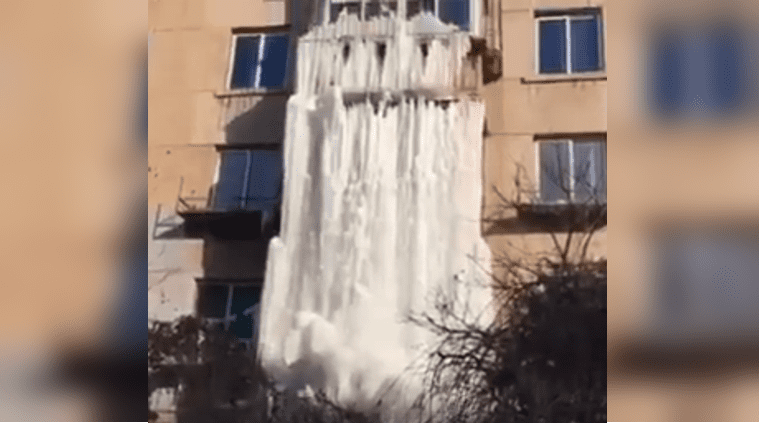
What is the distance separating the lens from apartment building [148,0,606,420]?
3814 millimetres

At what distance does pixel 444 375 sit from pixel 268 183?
45.1 inches

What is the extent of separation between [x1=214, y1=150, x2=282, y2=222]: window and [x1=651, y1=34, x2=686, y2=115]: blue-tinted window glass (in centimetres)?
163

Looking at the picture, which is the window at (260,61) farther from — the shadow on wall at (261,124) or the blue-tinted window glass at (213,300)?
the blue-tinted window glass at (213,300)

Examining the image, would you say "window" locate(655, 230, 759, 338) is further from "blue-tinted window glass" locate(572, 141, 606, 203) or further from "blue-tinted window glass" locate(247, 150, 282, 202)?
"blue-tinted window glass" locate(247, 150, 282, 202)

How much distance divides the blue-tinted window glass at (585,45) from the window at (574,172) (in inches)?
14.0

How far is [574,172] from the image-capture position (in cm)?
379

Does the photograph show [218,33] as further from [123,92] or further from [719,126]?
[719,126]

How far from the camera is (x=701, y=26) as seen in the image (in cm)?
388

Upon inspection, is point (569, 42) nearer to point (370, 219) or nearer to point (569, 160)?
point (569, 160)

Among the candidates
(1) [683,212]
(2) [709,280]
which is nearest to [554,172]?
(1) [683,212]

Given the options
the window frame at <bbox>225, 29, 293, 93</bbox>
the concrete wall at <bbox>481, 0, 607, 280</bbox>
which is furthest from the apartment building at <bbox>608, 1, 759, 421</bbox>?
the window frame at <bbox>225, 29, 293, 93</bbox>

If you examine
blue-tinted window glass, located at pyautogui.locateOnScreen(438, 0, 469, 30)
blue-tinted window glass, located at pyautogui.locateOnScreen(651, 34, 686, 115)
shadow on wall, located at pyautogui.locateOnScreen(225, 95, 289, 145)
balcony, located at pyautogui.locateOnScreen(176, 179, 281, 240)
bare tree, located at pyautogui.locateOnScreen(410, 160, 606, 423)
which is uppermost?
blue-tinted window glass, located at pyautogui.locateOnScreen(438, 0, 469, 30)

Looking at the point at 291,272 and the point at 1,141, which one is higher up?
the point at 1,141

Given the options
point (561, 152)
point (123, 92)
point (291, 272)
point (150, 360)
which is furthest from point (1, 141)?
point (561, 152)
